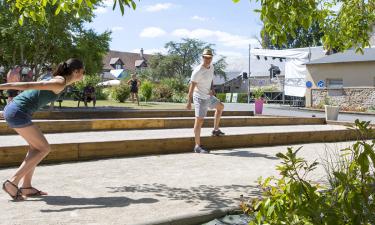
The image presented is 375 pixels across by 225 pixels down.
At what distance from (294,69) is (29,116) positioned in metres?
34.3

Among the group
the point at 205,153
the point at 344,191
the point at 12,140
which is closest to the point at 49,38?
the point at 12,140

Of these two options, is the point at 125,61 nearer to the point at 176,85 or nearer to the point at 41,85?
the point at 176,85

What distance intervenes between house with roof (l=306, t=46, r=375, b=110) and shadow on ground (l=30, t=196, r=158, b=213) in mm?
25037

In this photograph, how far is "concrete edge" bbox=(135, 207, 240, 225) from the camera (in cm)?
373

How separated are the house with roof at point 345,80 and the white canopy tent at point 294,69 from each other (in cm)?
97

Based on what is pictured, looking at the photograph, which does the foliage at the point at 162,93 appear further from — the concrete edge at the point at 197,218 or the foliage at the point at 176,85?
the concrete edge at the point at 197,218

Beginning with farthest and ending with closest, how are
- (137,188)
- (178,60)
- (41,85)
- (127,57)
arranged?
(127,57) < (178,60) < (137,188) < (41,85)

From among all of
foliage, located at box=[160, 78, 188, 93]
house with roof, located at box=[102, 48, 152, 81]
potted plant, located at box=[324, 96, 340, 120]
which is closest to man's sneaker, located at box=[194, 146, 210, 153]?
potted plant, located at box=[324, 96, 340, 120]

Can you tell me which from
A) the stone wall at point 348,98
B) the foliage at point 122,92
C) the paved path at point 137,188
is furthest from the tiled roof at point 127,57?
the paved path at point 137,188

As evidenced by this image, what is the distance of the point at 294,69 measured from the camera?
1438 inches

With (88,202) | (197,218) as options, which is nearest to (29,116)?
(88,202)

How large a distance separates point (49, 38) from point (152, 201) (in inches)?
772

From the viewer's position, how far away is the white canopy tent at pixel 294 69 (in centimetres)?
3281

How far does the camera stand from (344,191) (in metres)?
2.22
